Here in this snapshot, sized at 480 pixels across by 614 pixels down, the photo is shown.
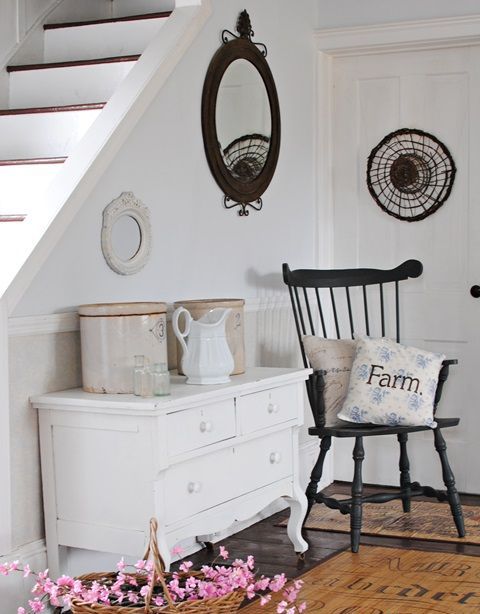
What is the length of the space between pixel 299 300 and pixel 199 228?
33.5 inches

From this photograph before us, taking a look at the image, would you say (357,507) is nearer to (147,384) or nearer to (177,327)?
(177,327)

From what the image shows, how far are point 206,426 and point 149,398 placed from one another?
25cm

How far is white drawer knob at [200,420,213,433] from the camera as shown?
3150 mm

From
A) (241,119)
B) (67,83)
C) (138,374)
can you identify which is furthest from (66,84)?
(138,374)

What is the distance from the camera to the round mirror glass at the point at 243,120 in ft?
13.4

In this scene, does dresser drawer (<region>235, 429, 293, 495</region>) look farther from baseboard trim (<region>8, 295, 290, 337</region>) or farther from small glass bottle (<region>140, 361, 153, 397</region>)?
baseboard trim (<region>8, 295, 290, 337</region>)

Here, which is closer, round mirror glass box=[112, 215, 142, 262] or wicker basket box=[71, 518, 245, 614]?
wicker basket box=[71, 518, 245, 614]

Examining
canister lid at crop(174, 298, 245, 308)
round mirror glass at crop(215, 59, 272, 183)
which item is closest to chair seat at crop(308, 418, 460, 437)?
canister lid at crop(174, 298, 245, 308)

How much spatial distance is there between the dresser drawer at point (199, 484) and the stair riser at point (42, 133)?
4.27ft

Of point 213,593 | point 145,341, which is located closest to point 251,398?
point 145,341

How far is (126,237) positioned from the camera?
11.5ft

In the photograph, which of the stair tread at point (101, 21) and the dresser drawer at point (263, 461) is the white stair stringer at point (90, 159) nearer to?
the stair tread at point (101, 21)

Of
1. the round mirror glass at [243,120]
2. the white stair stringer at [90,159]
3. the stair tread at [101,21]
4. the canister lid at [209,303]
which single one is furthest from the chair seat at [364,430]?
the stair tread at [101,21]

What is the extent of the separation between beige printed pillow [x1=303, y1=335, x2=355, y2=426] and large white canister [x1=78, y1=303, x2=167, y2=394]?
42.6 inches
